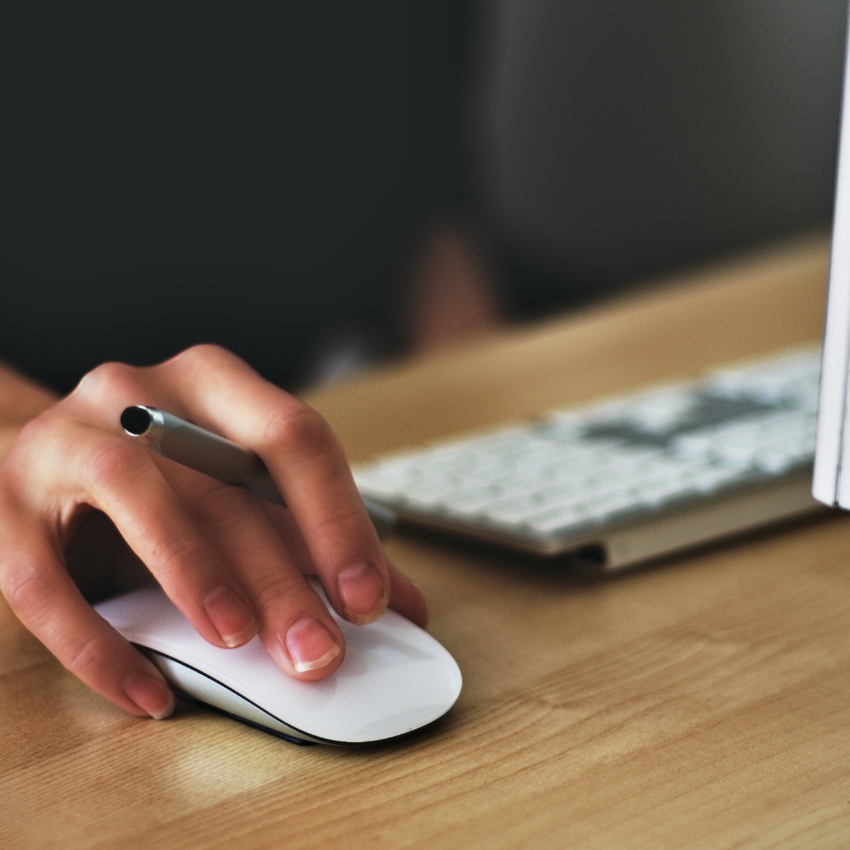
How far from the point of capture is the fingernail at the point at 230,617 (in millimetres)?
369

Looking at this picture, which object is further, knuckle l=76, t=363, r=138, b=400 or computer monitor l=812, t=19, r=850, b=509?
knuckle l=76, t=363, r=138, b=400

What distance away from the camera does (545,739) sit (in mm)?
353

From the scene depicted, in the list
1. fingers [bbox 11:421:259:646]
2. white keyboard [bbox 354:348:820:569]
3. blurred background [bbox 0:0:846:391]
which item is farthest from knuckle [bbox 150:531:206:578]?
blurred background [bbox 0:0:846:391]

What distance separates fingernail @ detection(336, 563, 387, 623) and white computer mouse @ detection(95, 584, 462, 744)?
1 cm

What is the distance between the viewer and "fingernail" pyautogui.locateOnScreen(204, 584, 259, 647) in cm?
37

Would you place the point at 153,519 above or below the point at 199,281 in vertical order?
above

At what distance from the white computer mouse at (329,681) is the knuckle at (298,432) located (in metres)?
0.06

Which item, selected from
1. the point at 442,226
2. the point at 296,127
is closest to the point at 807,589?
the point at 296,127

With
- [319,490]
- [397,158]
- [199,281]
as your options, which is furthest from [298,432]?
[397,158]

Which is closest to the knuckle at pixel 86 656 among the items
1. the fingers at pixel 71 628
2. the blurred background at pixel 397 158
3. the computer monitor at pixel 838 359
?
the fingers at pixel 71 628

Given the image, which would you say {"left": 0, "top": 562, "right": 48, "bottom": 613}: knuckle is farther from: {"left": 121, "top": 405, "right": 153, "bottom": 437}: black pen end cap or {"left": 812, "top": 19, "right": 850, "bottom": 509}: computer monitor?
{"left": 812, "top": 19, "right": 850, "bottom": 509}: computer monitor

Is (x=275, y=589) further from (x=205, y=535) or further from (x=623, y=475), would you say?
(x=623, y=475)

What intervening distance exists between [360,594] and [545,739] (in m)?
0.08

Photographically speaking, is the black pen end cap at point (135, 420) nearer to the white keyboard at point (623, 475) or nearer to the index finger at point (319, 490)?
the index finger at point (319, 490)
